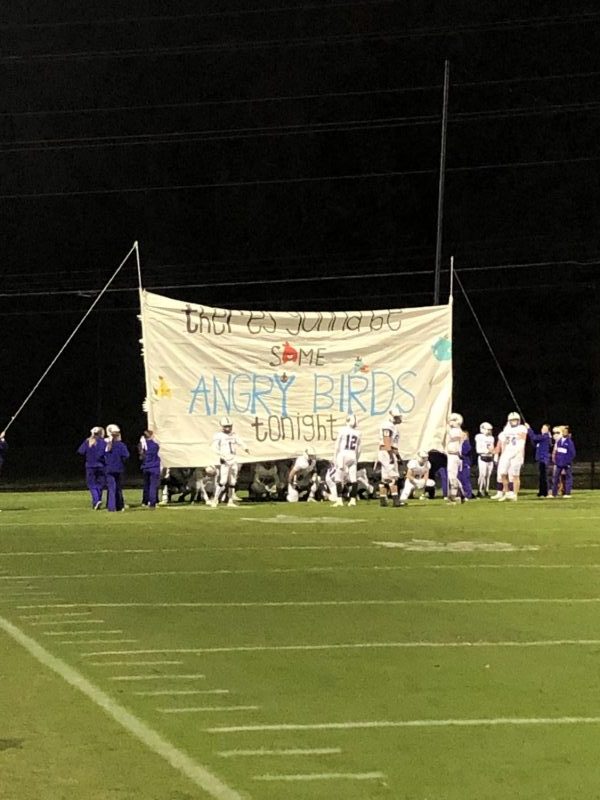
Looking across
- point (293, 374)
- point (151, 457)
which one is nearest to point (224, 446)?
point (151, 457)

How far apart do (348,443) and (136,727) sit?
60.7 ft

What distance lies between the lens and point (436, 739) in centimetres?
646

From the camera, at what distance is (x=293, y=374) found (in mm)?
26438

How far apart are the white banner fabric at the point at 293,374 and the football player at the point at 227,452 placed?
210 millimetres

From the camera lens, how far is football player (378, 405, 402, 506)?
2444 centimetres

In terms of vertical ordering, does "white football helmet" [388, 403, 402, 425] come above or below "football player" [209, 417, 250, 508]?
above

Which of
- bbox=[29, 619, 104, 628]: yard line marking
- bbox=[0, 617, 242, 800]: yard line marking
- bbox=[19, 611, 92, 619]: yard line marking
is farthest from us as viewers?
bbox=[19, 611, 92, 619]: yard line marking

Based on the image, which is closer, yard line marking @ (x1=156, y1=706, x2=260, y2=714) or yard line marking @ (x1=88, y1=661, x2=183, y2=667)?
yard line marking @ (x1=156, y1=706, x2=260, y2=714)

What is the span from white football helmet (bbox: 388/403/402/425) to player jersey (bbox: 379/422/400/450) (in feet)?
0.53

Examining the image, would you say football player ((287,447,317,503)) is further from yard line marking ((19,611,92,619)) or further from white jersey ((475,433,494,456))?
yard line marking ((19,611,92,619))

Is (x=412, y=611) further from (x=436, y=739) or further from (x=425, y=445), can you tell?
(x=425, y=445)

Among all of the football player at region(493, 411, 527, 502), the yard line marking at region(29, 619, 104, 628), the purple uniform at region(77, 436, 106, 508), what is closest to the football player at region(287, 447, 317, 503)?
the purple uniform at region(77, 436, 106, 508)

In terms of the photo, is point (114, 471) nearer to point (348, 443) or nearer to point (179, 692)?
point (348, 443)

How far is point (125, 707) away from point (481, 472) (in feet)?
76.5
